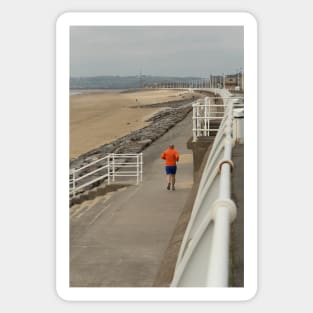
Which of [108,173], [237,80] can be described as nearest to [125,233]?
[237,80]

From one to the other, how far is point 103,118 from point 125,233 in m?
21.6

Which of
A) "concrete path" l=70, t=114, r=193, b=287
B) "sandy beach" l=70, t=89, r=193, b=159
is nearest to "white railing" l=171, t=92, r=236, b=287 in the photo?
"concrete path" l=70, t=114, r=193, b=287

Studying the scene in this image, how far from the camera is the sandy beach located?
1892 cm

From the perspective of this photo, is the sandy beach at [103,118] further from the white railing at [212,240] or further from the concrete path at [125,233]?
the white railing at [212,240]

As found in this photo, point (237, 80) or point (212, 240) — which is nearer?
point (212, 240)

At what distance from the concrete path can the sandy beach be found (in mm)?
2903

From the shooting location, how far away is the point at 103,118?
27.8 meters

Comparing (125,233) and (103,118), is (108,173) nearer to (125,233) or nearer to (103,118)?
(125,233)

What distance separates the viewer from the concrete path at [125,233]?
17.8 ft

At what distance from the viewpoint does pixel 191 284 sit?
359 cm

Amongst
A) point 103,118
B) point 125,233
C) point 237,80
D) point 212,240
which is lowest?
point 125,233

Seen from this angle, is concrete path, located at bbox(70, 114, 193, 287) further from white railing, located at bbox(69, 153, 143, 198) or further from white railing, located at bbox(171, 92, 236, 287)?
white railing, located at bbox(171, 92, 236, 287)
